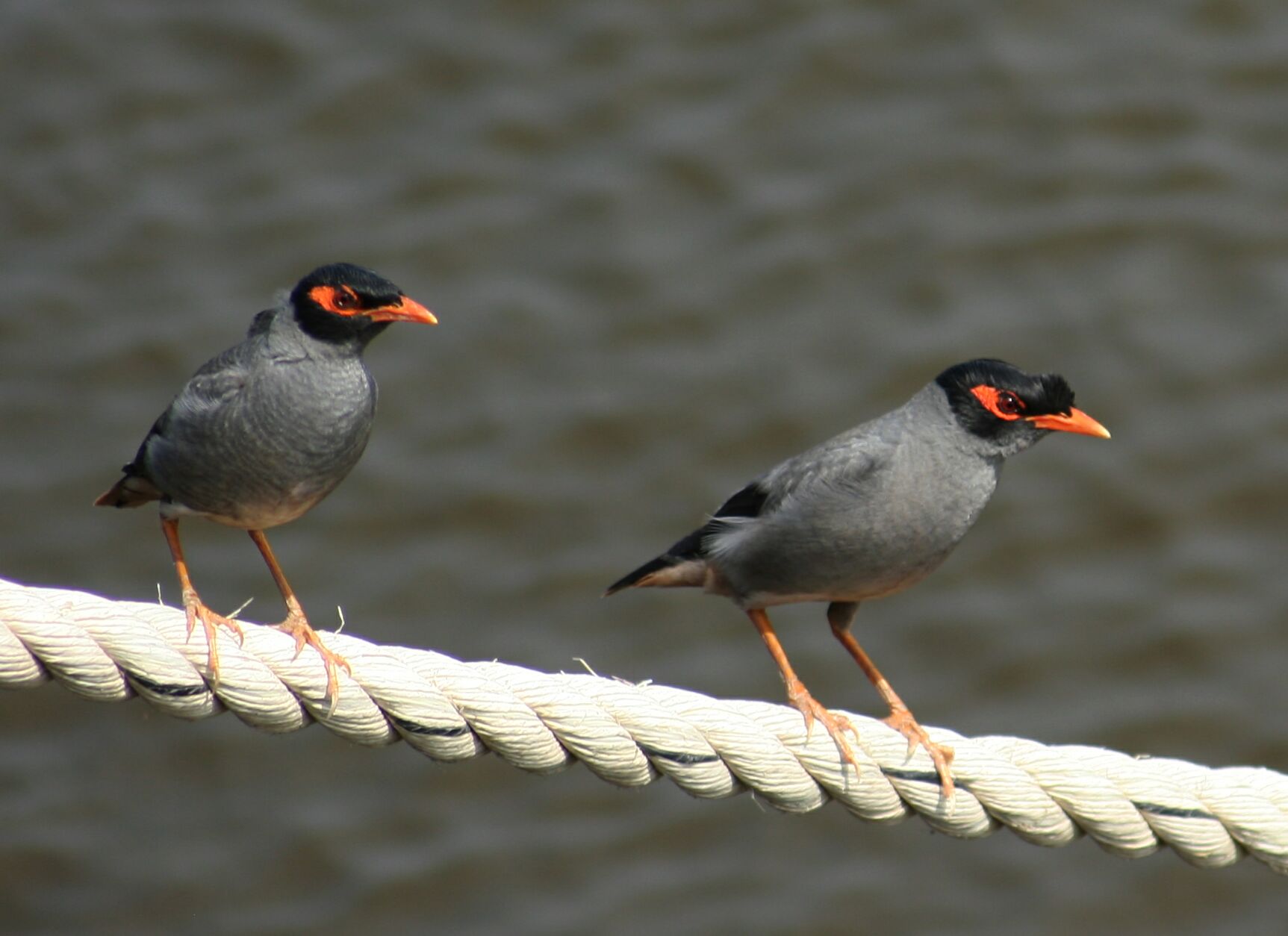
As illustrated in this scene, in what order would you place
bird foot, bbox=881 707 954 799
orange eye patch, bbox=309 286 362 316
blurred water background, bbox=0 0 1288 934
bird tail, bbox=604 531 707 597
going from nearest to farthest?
bird foot, bbox=881 707 954 799 → orange eye patch, bbox=309 286 362 316 → bird tail, bbox=604 531 707 597 → blurred water background, bbox=0 0 1288 934

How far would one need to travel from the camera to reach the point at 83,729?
7.02 meters

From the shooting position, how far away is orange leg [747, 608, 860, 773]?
142 inches

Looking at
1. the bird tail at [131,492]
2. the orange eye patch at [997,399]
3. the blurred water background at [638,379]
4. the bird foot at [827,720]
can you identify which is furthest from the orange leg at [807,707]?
the blurred water background at [638,379]

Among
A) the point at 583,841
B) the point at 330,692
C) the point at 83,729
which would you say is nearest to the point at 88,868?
the point at 83,729

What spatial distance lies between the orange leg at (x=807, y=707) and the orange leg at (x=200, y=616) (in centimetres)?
127

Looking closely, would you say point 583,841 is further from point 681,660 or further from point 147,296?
point 147,296

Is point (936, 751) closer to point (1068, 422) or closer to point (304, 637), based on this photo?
point (1068, 422)

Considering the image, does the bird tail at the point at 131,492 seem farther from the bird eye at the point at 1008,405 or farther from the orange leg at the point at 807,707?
the bird eye at the point at 1008,405

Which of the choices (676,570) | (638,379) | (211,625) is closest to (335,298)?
(211,625)

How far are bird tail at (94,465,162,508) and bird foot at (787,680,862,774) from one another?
1.78 metres

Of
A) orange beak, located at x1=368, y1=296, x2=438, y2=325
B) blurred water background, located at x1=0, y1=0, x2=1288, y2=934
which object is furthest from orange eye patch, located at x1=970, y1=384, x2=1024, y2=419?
blurred water background, located at x1=0, y1=0, x2=1288, y2=934

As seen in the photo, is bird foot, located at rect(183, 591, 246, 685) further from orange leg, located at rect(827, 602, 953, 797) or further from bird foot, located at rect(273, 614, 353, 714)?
orange leg, located at rect(827, 602, 953, 797)

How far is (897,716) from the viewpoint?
4.21 m

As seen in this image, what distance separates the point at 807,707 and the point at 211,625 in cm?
155
